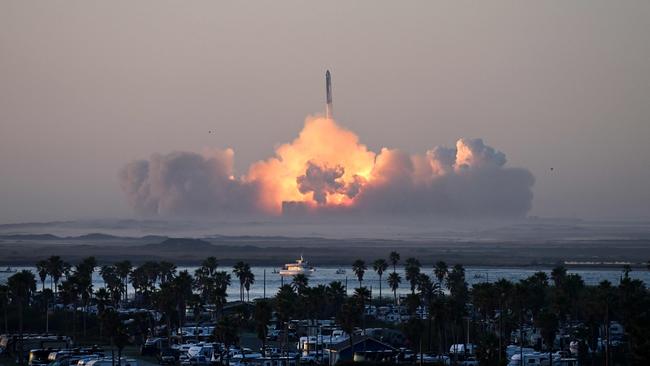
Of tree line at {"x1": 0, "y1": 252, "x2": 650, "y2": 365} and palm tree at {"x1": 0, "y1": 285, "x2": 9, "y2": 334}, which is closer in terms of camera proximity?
tree line at {"x1": 0, "y1": 252, "x2": 650, "y2": 365}

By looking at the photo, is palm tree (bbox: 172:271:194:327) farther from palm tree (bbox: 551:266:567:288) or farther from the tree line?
palm tree (bbox: 551:266:567:288)

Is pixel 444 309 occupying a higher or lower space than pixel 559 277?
lower

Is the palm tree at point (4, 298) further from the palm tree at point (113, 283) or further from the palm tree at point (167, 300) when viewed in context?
the palm tree at point (113, 283)

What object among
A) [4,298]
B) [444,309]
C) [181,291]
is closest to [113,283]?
[181,291]

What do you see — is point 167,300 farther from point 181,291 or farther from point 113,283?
point 113,283

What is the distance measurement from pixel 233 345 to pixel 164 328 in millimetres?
20061

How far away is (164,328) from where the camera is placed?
125188mm

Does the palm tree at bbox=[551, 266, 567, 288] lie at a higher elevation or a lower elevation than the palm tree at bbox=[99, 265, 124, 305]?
higher

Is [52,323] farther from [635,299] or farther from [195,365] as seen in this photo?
[635,299]

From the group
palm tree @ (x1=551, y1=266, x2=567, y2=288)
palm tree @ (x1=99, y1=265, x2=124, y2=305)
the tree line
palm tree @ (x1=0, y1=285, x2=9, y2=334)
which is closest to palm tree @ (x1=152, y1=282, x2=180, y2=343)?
the tree line

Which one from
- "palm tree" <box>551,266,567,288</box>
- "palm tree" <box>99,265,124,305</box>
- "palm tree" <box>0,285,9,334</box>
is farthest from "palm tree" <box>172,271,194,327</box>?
"palm tree" <box>551,266,567,288</box>

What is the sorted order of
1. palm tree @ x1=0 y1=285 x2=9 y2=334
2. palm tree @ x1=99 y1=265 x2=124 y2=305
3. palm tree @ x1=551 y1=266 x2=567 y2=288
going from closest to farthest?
palm tree @ x1=0 y1=285 x2=9 y2=334
palm tree @ x1=551 y1=266 x2=567 y2=288
palm tree @ x1=99 y1=265 x2=124 y2=305

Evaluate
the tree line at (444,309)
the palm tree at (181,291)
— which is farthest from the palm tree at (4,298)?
the palm tree at (181,291)

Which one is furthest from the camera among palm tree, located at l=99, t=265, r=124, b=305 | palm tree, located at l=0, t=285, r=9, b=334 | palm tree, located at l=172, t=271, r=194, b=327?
palm tree, located at l=99, t=265, r=124, b=305
